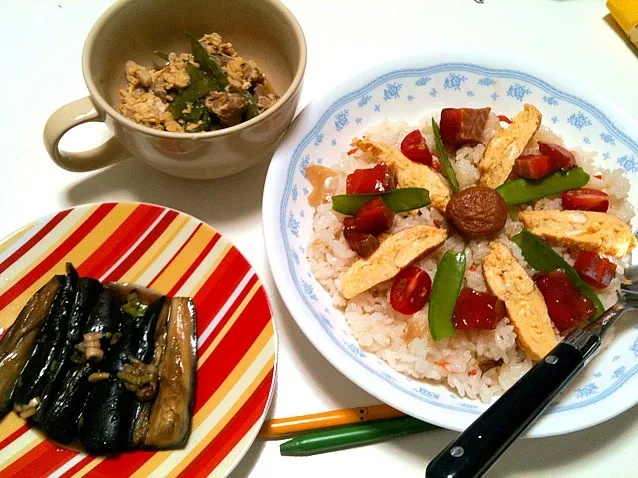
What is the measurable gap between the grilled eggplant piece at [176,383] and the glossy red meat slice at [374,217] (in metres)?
0.51

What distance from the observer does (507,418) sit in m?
1.08

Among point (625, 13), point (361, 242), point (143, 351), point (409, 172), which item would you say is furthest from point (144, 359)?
point (625, 13)

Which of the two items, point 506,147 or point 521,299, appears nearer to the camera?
point 521,299

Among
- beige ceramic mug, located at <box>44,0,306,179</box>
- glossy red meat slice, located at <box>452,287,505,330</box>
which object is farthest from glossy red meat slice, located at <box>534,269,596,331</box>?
beige ceramic mug, located at <box>44,0,306,179</box>

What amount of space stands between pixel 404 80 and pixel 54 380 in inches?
54.0

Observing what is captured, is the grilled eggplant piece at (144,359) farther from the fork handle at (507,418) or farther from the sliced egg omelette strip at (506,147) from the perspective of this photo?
the sliced egg omelette strip at (506,147)

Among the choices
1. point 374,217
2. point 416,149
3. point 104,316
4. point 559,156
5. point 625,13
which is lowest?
point 104,316

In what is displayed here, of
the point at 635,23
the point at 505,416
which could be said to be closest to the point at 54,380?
the point at 505,416

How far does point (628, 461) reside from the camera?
4.51 ft

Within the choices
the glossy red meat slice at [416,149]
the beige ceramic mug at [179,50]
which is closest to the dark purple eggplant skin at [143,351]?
the beige ceramic mug at [179,50]

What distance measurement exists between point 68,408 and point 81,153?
28.8 inches

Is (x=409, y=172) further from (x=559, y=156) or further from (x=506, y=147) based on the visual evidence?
(x=559, y=156)

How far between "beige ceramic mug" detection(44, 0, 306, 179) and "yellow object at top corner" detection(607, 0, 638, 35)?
4.64 ft

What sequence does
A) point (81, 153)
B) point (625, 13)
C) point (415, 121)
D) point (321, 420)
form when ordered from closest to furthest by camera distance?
point (321, 420), point (81, 153), point (415, 121), point (625, 13)
